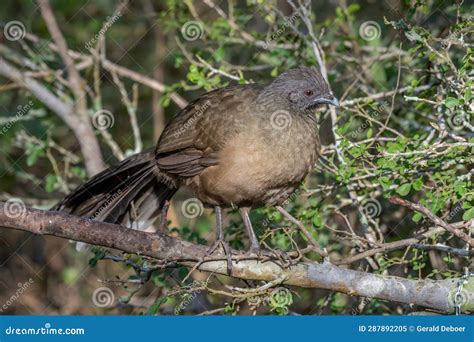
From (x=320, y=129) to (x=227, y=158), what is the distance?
6.76ft

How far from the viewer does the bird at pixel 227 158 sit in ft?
16.0

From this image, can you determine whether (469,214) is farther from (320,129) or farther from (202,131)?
(320,129)

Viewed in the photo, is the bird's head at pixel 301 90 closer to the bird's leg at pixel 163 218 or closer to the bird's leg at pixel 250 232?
the bird's leg at pixel 250 232

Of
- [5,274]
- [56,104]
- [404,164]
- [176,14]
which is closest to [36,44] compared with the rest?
[56,104]

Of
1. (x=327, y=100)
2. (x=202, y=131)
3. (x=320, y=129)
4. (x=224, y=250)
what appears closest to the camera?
(x=224, y=250)

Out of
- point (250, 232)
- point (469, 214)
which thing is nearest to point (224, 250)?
point (250, 232)

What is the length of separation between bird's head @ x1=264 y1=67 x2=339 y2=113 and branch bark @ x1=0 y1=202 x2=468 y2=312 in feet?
4.09

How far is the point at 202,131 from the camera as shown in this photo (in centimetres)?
527

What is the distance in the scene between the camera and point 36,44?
287 inches

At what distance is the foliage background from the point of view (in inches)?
181

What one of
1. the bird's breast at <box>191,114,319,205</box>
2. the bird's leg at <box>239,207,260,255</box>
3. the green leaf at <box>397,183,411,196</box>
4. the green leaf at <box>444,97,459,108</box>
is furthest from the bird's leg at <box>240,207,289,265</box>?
the green leaf at <box>444,97,459,108</box>

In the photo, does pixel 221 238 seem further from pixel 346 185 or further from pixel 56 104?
pixel 56 104

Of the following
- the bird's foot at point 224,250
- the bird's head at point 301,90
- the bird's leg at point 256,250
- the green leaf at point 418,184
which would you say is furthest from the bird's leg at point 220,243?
the green leaf at point 418,184

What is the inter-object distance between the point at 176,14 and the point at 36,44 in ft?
4.98
